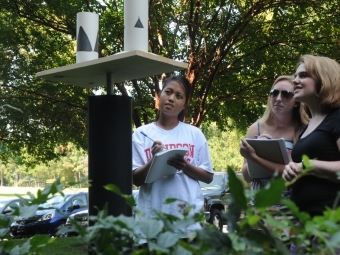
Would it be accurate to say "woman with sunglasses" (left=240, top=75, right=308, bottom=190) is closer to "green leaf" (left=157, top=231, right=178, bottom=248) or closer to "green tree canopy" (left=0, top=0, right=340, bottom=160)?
"green leaf" (left=157, top=231, right=178, bottom=248)

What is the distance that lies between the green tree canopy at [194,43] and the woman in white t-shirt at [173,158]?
26.1ft

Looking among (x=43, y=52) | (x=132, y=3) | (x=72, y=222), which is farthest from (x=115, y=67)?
(x=43, y=52)

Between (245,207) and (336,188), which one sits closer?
(245,207)

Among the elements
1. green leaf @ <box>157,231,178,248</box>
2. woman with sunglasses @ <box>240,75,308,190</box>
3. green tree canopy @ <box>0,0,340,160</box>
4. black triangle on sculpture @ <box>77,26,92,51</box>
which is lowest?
green leaf @ <box>157,231,178,248</box>

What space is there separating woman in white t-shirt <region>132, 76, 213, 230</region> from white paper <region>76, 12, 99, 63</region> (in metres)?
0.58

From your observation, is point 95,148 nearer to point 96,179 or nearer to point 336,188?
point 96,179

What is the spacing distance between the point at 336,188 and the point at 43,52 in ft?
37.9

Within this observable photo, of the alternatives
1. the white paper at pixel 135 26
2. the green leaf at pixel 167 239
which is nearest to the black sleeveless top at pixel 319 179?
the white paper at pixel 135 26

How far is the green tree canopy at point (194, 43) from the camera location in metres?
11.9

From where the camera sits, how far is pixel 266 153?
3234 mm

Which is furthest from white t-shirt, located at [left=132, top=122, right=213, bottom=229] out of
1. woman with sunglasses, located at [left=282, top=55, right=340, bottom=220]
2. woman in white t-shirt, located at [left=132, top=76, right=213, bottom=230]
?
woman with sunglasses, located at [left=282, top=55, right=340, bottom=220]

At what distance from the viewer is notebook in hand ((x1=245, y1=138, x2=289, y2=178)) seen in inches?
123

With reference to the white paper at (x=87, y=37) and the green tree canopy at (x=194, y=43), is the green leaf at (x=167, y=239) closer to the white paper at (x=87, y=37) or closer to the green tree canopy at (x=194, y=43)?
the white paper at (x=87, y=37)

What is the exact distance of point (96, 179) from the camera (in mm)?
2916
